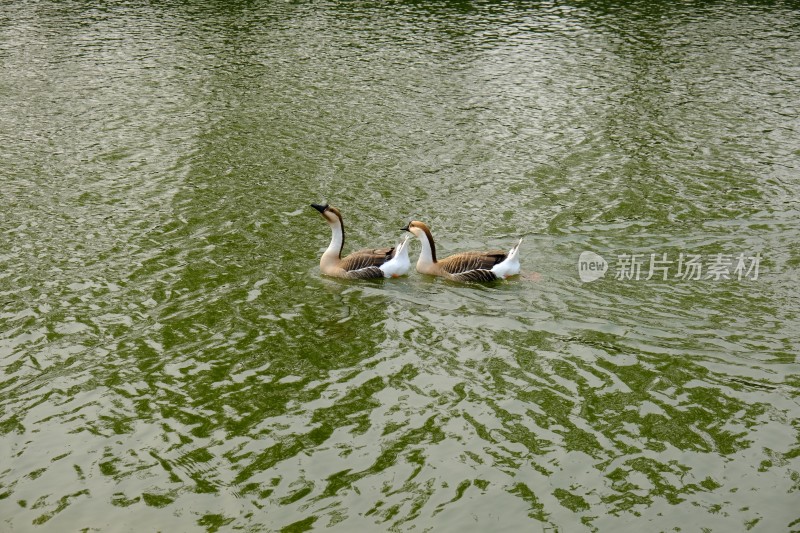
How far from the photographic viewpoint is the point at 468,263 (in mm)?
15727

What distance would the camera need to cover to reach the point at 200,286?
15719mm

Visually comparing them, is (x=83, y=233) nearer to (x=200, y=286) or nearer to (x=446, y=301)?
(x=200, y=286)

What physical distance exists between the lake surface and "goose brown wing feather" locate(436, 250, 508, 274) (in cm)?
37

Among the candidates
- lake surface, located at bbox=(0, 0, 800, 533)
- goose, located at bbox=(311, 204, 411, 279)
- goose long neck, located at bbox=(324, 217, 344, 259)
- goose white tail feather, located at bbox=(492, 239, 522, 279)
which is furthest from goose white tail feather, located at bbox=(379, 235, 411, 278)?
goose white tail feather, located at bbox=(492, 239, 522, 279)

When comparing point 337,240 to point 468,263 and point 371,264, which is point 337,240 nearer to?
point 371,264

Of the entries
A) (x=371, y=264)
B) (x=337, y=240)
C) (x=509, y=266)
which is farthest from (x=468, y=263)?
(x=337, y=240)

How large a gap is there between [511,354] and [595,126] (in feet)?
40.9

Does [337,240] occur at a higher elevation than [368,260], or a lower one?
higher

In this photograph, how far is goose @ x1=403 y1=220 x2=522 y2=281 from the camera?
15516mm

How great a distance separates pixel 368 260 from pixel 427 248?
44.0 inches

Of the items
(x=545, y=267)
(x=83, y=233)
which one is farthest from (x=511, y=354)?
(x=83, y=233)

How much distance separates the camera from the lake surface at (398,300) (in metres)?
10.5

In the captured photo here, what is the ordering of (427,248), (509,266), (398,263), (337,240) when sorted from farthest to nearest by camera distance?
(337,240), (427,248), (398,263), (509,266)

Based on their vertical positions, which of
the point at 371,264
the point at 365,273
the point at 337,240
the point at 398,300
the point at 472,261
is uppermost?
the point at 337,240
